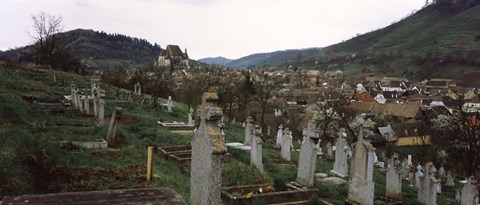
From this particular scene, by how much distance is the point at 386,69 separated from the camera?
5615 inches

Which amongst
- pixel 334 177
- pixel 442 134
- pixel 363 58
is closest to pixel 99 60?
pixel 363 58

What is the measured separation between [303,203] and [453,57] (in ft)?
451

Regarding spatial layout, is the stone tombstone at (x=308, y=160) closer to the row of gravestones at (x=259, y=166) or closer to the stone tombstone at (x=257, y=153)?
the row of gravestones at (x=259, y=166)

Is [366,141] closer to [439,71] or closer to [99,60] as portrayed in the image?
[439,71]

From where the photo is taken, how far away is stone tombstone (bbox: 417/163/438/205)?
560 inches

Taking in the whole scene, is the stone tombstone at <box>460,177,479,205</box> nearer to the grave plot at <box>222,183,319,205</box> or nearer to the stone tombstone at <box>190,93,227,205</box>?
the grave plot at <box>222,183,319,205</box>

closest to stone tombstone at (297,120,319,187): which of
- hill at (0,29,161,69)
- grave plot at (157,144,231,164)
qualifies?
grave plot at (157,144,231,164)

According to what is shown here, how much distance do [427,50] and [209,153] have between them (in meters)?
160

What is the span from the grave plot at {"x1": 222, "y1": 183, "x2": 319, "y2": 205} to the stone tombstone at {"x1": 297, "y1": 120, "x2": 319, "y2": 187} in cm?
102

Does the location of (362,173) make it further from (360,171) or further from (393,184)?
(393,184)

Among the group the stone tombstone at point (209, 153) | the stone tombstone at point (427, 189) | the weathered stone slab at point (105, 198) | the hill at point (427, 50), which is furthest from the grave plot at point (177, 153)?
the hill at point (427, 50)

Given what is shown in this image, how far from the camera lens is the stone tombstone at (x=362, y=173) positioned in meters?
11.9

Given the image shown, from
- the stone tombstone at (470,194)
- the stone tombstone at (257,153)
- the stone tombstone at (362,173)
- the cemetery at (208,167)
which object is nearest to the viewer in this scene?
the cemetery at (208,167)

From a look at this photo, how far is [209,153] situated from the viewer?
6469 mm
